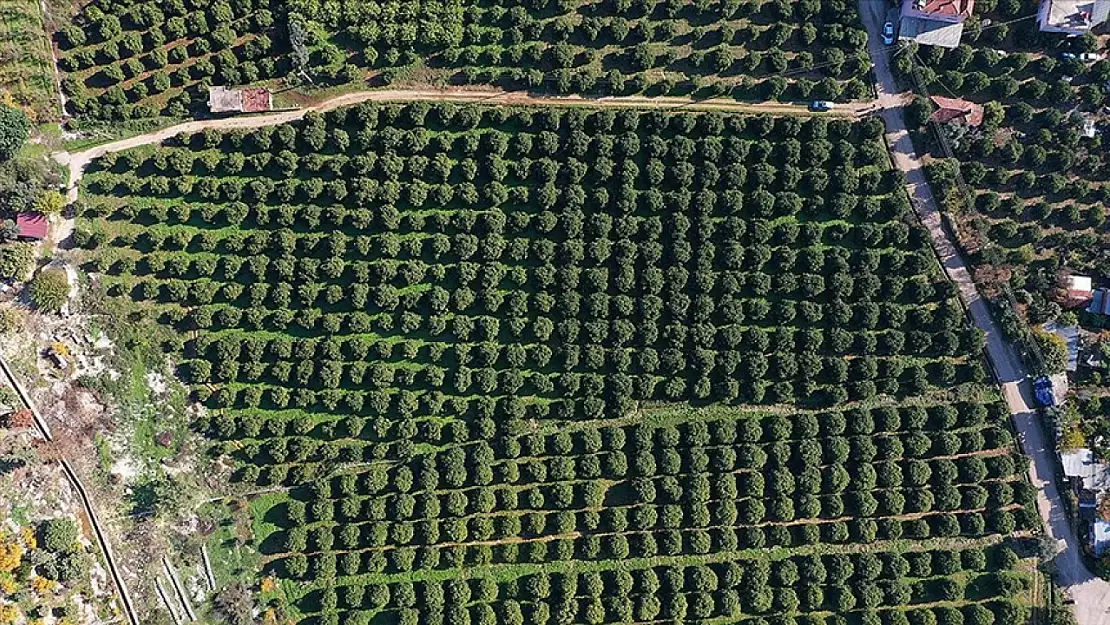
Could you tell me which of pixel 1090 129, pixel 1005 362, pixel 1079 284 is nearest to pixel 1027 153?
pixel 1090 129

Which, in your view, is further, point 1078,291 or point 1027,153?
point 1027,153

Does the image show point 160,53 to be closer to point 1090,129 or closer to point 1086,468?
point 1090,129

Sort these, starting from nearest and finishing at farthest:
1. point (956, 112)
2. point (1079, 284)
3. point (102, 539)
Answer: point (102, 539) → point (1079, 284) → point (956, 112)

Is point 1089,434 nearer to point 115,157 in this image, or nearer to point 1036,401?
point 1036,401

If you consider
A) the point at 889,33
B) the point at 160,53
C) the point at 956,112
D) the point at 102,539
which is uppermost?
the point at 160,53

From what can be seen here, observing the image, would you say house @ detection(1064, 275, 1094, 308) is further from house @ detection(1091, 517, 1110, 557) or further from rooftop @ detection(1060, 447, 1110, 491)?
house @ detection(1091, 517, 1110, 557)

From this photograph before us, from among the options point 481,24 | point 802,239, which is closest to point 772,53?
point 802,239
